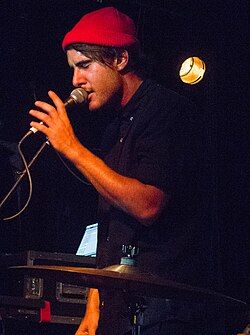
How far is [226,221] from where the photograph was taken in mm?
4383

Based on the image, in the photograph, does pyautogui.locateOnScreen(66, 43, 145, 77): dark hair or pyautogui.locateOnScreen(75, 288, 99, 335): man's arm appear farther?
pyautogui.locateOnScreen(66, 43, 145, 77): dark hair

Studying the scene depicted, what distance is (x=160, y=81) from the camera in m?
4.48

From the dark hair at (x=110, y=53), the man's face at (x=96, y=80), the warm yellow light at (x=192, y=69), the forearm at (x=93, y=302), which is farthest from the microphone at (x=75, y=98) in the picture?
the warm yellow light at (x=192, y=69)

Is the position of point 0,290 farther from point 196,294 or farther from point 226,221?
point 196,294

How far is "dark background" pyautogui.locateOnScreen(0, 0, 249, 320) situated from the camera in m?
4.25

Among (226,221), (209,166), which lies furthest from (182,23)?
(226,221)

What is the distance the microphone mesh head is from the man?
0.10 m

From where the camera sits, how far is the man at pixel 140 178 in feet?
6.94

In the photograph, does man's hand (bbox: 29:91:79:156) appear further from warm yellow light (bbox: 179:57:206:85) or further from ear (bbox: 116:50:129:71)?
warm yellow light (bbox: 179:57:206:85)

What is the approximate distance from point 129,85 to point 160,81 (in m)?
1.64

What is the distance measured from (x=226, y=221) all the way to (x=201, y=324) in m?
2.34

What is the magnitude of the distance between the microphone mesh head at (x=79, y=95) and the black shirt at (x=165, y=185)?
23 cm

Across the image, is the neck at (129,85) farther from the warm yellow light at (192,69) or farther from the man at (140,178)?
the warm yellow light at (192,69)

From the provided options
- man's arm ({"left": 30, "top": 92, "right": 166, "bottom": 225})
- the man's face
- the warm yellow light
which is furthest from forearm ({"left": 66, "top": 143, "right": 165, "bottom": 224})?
the warm yellow light
